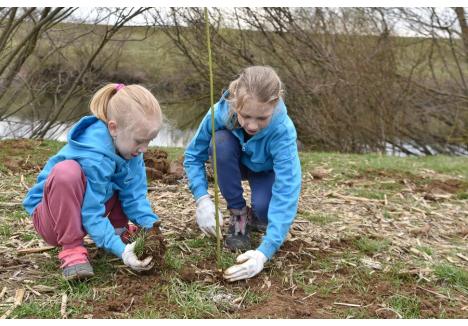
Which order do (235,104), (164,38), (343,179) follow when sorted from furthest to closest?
1. (164,38)
2. (343,179)
3. (235,104)

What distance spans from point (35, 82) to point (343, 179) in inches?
210

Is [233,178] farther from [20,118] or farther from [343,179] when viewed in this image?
[20,118]

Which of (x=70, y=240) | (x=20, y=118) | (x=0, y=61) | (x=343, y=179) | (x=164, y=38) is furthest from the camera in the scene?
(x=164, y=38)

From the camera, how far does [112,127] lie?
2119mm

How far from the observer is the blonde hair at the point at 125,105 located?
2.09 m

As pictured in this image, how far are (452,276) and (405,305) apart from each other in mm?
425

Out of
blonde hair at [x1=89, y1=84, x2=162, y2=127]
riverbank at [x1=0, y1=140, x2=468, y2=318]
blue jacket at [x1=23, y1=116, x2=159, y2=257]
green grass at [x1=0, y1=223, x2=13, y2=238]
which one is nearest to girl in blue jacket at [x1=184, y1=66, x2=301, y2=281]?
riverbank at [x1=0, y1=140, x2=468, y2=318]

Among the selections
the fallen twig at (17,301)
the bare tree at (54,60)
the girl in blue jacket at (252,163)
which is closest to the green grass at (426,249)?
the girl in blue jacket at (252,163)

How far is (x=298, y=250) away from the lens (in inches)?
102

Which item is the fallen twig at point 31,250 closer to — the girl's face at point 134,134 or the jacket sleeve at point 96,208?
the jacket sleeve at point 96,208

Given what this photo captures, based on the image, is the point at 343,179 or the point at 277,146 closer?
the point at 277,146

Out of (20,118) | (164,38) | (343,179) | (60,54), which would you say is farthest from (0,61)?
(343,179)

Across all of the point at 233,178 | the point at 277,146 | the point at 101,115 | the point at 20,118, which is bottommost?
the point at 20,118

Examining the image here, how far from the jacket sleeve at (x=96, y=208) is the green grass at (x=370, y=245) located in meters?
1.24
